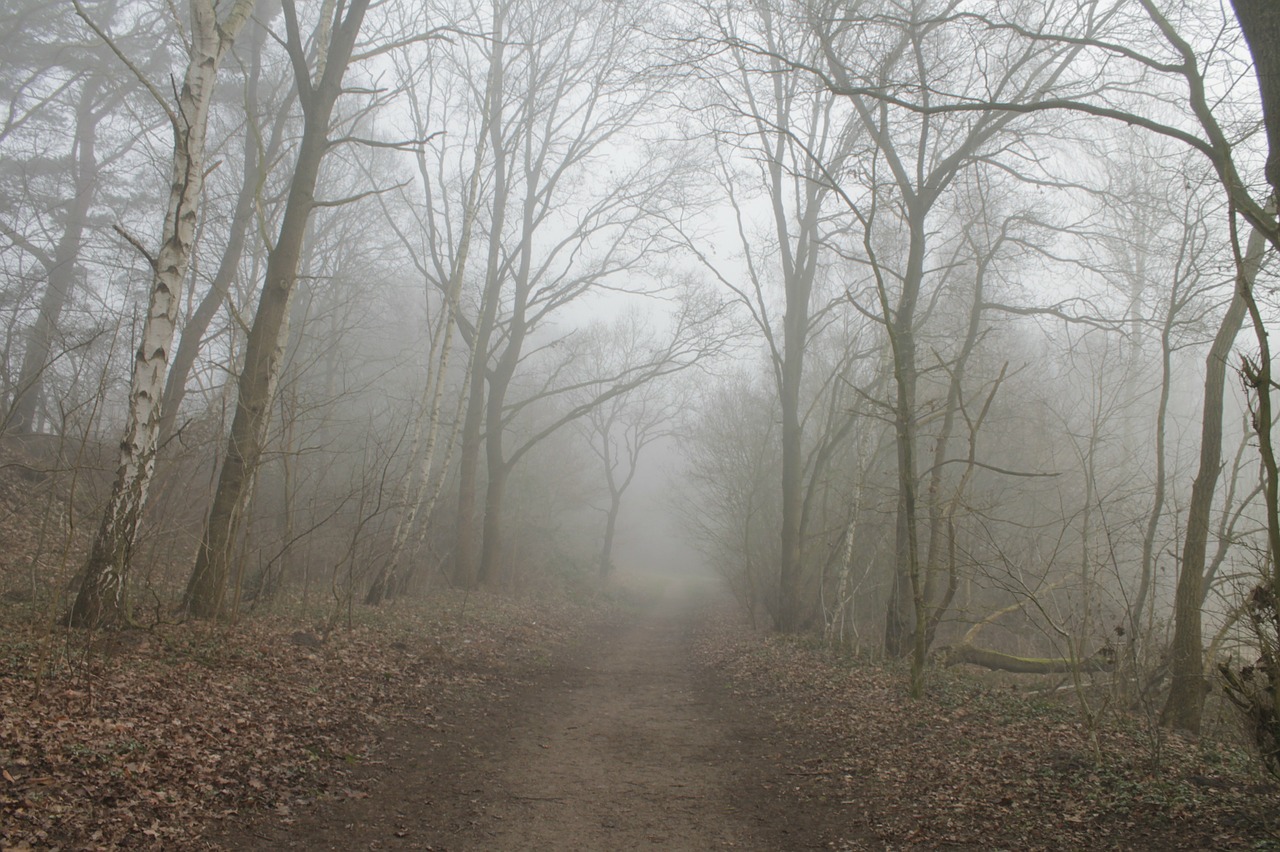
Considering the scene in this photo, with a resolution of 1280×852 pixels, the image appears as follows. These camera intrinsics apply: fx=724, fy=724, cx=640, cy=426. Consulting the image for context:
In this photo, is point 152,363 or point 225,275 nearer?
point 152,363

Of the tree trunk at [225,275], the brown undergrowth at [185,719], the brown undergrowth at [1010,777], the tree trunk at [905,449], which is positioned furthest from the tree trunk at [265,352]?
the tree trunk at [905,449]

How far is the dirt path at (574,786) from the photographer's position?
169 inches

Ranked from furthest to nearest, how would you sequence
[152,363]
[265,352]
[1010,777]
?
[265,352] < [152,363] < [1010,777]

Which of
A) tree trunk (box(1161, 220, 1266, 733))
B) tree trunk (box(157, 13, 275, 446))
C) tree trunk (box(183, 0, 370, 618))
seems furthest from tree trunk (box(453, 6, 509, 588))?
tree trunk (box(1161, 220, 1266, 733))

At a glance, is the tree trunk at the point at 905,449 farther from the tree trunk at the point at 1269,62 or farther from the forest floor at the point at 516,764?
the tree trunk at the point at 1269,62

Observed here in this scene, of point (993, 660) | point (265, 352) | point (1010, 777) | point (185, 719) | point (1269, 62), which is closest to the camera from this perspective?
point (1269, 62)

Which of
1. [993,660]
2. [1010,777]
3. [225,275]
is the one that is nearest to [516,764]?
[1010,777]

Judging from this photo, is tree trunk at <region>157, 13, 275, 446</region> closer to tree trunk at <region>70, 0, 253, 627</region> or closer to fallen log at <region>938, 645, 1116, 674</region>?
tree trunk at <region>70, 0, 253, 627</region>

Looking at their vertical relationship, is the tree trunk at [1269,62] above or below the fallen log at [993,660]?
above

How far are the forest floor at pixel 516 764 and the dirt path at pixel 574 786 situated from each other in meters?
0.02

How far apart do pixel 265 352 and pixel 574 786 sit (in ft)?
18.8

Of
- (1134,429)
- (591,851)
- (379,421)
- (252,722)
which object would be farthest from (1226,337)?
(379,421)

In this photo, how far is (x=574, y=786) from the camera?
5.41m

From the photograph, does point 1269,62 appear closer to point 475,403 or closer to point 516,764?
point 516,764
